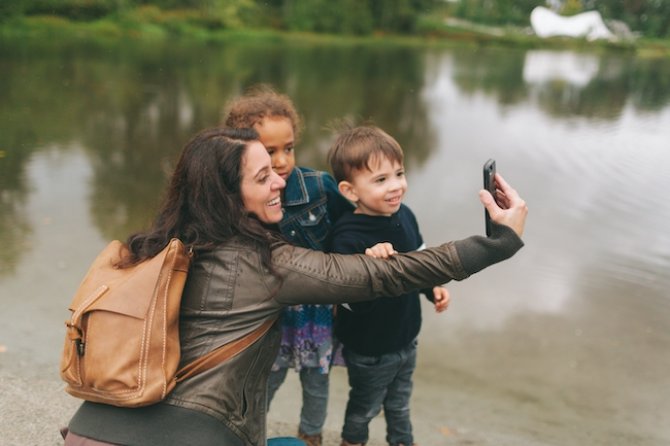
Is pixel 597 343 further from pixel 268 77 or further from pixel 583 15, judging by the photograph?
pixel 583 15

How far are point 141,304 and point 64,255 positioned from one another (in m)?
3.73

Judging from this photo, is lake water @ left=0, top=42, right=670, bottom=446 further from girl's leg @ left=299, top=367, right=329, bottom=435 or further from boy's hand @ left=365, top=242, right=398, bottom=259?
boy's hand @ left=365, top=242, right=398, bottom=259

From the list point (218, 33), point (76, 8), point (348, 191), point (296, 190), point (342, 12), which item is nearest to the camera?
point (348, 191)

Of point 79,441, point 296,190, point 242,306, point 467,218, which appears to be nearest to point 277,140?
point 296,190

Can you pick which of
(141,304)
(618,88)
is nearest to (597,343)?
(141,304)

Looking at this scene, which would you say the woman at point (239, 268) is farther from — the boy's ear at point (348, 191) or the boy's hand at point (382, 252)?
the boy's ear at point (348, 191)

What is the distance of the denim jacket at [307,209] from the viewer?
237 cm

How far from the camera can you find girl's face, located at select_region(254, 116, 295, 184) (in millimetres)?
2426

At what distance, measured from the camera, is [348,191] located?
2.30m

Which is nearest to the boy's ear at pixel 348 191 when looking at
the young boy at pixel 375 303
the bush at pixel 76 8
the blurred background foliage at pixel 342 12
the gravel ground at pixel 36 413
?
the young boy at pixel 375 303

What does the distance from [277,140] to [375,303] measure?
72 cm

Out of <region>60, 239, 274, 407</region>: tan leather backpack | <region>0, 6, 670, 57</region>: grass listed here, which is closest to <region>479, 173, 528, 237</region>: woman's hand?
<region>60, 239, 274, 407</region>: tan leather backpack

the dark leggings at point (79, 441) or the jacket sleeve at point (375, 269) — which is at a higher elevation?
the jacket sleeve at point (375, 269)

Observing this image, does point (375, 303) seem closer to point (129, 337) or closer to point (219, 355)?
point (219, 355)
